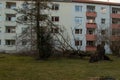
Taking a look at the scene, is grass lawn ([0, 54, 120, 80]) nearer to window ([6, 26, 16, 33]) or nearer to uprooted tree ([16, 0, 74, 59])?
uprooted tree ([16, 0, 74, 59])

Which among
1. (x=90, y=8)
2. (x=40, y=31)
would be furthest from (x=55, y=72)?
(x=90, y=8)

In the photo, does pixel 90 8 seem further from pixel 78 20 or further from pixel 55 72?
pixel 55 72

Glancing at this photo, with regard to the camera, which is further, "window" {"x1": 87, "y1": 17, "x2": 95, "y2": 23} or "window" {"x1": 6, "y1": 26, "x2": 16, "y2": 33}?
"window" {"x1": 87, "y1": 17, "x2": 95, "y2": 23}

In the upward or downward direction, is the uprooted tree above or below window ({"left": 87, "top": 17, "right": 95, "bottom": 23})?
below

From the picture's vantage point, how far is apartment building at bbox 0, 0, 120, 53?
71.7 m

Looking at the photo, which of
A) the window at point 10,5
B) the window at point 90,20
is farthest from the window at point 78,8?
the window at point 10,5

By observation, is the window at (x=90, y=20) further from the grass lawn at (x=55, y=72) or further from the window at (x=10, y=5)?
the grass lawn at (x=55, y=72)

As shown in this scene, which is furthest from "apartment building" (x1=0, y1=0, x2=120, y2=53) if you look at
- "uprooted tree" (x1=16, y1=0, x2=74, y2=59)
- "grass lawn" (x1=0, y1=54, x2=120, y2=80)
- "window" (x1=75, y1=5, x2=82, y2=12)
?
"grass lawn" (x1=0, y1=54, x2=120, y2=80)

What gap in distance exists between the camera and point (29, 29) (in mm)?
33906

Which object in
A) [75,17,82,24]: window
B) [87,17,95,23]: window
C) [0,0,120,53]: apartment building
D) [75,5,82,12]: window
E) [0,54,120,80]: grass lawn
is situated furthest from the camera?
[87,17,95,23]: window

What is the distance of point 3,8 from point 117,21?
2901 cm

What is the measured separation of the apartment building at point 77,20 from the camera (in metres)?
71.7

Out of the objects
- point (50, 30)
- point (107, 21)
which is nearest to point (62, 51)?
point (50, 30)

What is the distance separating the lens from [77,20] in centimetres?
7462
